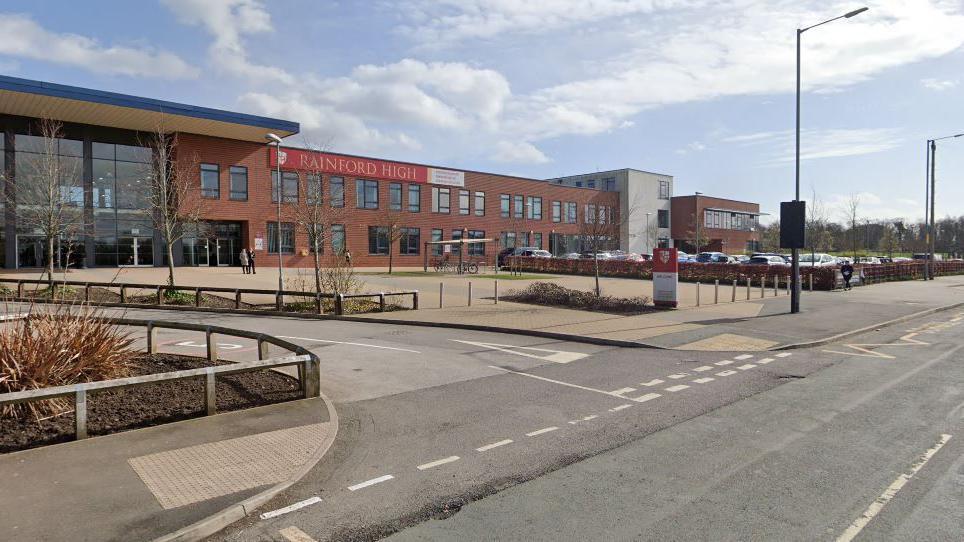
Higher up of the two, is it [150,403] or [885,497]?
[150,403]

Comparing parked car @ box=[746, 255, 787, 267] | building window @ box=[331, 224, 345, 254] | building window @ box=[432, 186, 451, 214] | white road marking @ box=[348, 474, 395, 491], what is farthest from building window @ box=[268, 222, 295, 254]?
white road marking @ box=[348, 474, 395, 491]

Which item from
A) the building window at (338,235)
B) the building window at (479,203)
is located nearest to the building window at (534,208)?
the building window at (479,203)

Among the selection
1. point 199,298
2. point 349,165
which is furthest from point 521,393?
point 349,165

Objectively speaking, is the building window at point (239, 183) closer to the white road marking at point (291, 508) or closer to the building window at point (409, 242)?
the building window at point (409, 242)

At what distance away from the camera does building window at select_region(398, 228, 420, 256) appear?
5269 cm

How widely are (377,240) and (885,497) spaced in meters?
48.0

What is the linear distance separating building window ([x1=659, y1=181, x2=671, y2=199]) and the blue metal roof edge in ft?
177

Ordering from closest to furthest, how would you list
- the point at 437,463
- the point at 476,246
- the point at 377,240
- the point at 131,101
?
the point at 437,463
the point at 131,101
the point at 377,240
the point at 476,246

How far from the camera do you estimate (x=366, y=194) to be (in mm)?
50000

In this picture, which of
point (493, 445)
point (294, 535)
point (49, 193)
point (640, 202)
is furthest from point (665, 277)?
point (640, 202)

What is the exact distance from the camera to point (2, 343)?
6.30 m

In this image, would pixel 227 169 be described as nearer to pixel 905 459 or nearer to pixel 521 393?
pixel 521 393

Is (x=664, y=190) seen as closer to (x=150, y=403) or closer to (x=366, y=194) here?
(x=366, y=194)

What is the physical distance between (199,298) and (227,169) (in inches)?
1011
